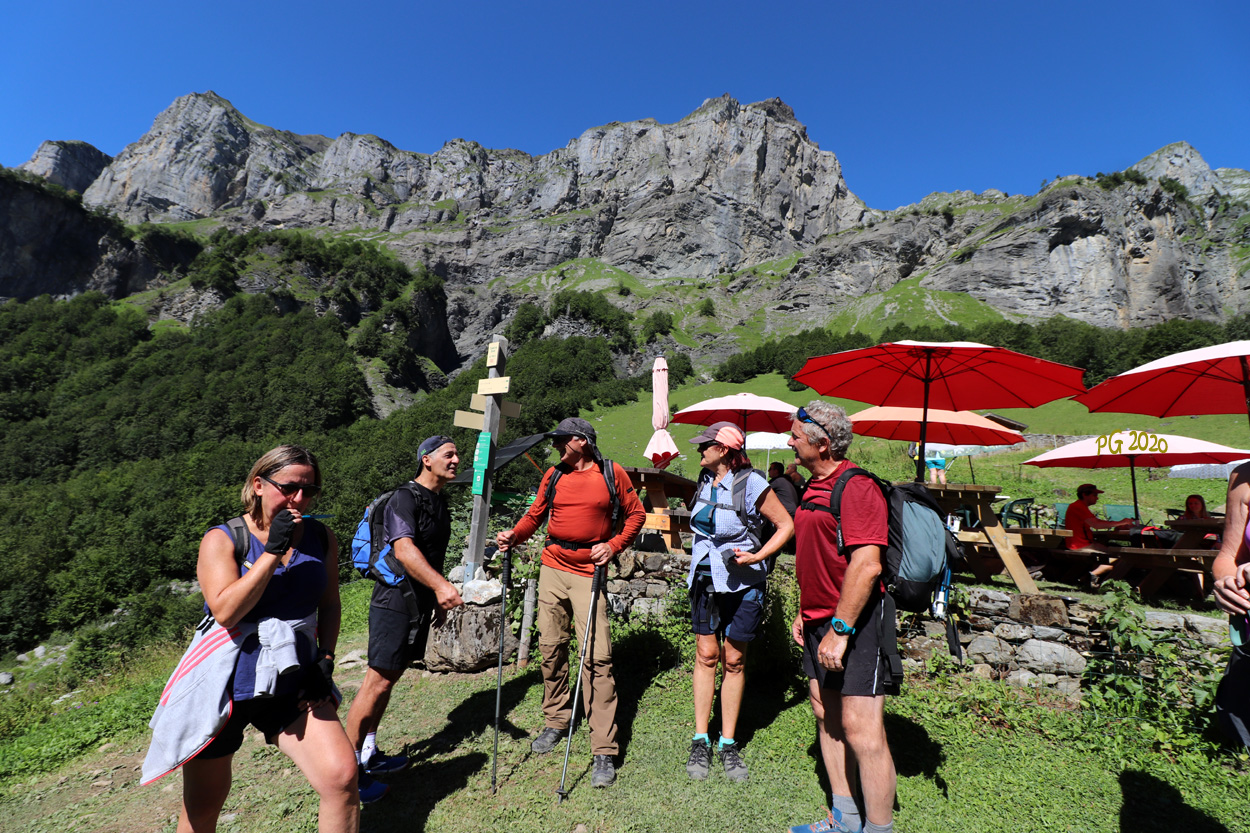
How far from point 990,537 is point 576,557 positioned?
4577mm

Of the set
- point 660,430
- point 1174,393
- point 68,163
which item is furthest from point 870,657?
point 68,163

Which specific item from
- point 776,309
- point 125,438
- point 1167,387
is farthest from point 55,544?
point 776,309

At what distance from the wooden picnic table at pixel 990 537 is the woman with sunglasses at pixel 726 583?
2.94 metres

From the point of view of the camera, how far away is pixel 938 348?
4852mm

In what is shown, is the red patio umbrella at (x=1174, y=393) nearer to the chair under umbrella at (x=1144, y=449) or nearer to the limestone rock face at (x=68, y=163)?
the chair under umbrella at (x=1144, y=449)

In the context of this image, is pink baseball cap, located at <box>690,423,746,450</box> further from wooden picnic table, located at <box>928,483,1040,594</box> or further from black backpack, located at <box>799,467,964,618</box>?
wooden picnic table, located at <box>928,483,1040,594</box>

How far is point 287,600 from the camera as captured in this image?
6.56 ft

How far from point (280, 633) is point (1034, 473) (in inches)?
1018

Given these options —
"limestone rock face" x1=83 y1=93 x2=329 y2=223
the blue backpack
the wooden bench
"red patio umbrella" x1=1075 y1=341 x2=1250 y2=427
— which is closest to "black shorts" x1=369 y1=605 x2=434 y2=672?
the blue backpack

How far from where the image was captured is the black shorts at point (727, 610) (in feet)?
10.2

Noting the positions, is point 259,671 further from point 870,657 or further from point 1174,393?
point 1174,393

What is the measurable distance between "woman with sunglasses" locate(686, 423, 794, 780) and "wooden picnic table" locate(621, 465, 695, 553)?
2.90 metres

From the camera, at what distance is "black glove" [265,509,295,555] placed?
178cm

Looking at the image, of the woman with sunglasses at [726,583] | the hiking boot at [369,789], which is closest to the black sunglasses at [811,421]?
the woman with sunglasses at [726,583]
